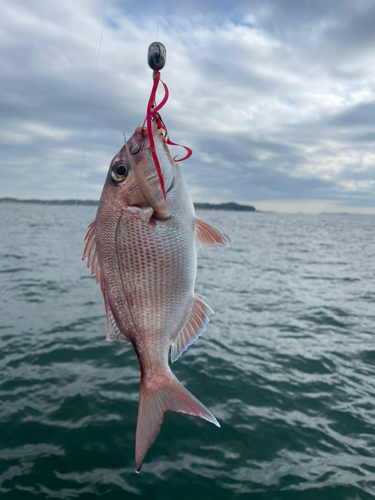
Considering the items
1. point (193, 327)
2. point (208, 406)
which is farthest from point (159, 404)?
point (208, 406)

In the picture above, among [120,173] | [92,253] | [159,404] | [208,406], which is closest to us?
[120,173]

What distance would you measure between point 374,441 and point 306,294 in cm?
889

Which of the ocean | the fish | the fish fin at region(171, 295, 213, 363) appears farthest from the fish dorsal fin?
the ocean

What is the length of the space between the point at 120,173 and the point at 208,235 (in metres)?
0.69

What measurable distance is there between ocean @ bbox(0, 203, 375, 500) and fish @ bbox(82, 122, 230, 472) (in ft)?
9.56

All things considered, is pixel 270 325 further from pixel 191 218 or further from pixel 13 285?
pixel 13 285

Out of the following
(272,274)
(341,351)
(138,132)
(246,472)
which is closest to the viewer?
(138,132)

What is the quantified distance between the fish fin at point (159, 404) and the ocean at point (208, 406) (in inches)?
113

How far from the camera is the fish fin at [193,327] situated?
2.26 metres

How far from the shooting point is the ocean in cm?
434

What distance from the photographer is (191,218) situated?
216 centimetres

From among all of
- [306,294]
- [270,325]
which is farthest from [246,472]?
[306,294]

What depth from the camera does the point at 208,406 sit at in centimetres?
586

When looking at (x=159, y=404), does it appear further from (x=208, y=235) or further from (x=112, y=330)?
(x=208, y=235)
